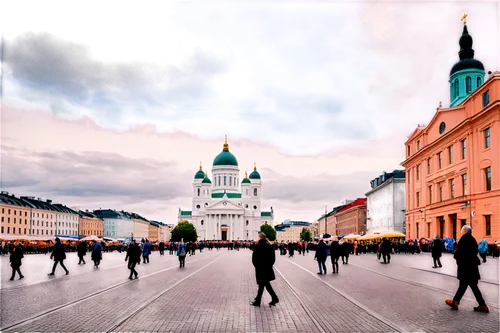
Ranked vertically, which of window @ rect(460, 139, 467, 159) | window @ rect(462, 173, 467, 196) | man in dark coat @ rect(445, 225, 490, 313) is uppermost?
window @ rect(460, 139, 467, 159)

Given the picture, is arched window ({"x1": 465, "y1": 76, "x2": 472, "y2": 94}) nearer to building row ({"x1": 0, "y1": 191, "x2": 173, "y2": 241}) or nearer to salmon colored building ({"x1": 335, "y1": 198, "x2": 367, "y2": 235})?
salmon colored building ({"x1": 335, "y1": 198, "x2": 367, "y2": 235})

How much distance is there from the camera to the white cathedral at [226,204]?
181875 millimetres

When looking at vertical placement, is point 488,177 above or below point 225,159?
below

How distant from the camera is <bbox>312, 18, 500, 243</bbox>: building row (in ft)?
145

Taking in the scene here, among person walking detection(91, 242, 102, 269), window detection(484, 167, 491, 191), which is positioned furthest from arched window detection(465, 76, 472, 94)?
person walking detection(91, 242, 102, 269)

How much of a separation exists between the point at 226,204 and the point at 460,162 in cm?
13139

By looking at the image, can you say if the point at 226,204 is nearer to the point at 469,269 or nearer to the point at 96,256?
the point at 96,256

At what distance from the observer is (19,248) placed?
21062 mm

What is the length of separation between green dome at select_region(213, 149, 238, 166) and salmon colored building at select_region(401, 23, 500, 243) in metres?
112

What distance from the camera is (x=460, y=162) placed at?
5169 cm

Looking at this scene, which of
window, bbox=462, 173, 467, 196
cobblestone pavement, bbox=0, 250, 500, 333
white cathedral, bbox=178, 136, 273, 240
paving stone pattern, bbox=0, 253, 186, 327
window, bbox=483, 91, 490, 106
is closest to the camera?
cobblestone pavement, bbox=0, 250, 500, 333

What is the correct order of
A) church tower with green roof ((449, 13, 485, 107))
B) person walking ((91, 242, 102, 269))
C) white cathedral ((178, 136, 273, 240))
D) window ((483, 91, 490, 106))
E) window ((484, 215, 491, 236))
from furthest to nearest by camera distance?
1. white cathedral ((178, 136, 273, 240))
2. church tower with green roof ((449, 13, 485, 107))
3. window ((483, 91, 490, 106))
4. window ((484, 215, 491, 236))
5. person walking ((91, 242, 102, 269))

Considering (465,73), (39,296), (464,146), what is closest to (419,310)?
(39,296)

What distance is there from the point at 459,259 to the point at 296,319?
376 centimetres
